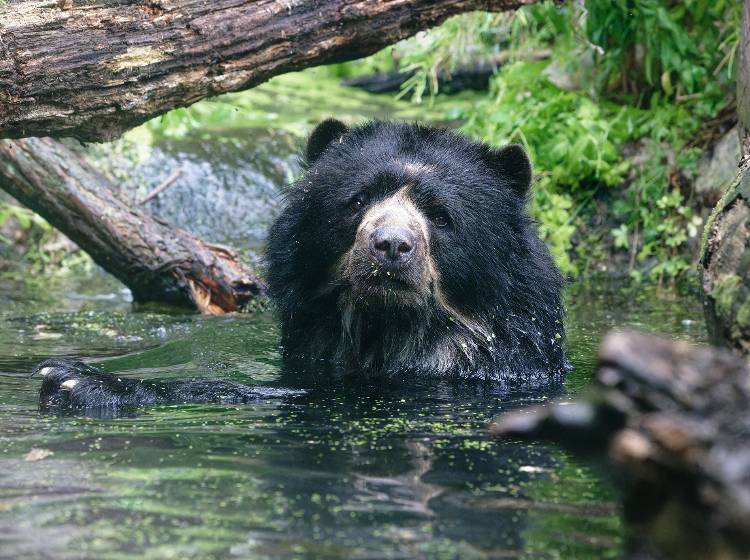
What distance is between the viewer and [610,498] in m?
3.36

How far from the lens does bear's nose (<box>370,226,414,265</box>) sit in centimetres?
504

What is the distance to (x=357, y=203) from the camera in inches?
223

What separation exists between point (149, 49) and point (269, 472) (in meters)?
2.49

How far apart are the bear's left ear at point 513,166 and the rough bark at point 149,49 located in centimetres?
85

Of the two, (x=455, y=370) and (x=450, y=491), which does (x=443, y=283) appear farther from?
(x=450, y=491)

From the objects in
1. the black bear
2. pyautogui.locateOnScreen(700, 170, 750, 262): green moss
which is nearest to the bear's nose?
the black bear

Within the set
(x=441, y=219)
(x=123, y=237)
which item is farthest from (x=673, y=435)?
(x=123, y=237)

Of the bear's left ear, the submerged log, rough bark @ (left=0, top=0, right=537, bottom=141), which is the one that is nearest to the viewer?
the submerged log

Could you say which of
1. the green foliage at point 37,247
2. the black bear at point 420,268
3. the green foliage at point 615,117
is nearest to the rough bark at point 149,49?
the black bear at point 420,268

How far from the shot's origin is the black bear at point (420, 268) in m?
5.62

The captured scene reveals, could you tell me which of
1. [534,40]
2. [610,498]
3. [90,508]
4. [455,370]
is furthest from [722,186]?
[90,508]

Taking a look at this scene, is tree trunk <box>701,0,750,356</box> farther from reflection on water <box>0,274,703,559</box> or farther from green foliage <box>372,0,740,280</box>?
green foliage <box>372,0,740,280</box>

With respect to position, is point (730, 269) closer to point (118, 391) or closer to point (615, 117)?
point (118, 391)

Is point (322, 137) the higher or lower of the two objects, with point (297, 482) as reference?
higher
